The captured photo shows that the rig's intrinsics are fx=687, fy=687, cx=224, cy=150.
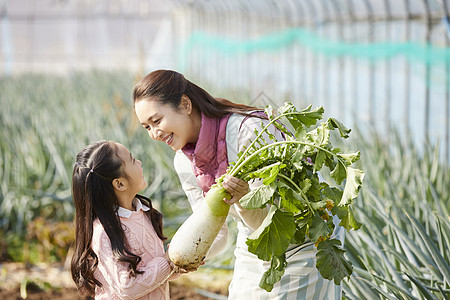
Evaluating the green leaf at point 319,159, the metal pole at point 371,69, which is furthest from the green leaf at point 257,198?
the metal pole at point 371,69

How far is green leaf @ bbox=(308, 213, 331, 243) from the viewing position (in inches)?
57.3

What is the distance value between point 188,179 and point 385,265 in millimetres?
651

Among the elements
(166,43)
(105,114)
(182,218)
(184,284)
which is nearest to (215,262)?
(184,284)

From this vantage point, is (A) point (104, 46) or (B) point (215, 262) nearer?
(B) point (215, 262)

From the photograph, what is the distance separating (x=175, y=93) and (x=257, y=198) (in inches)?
17.9

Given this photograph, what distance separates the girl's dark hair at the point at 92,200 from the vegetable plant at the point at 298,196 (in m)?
0.43

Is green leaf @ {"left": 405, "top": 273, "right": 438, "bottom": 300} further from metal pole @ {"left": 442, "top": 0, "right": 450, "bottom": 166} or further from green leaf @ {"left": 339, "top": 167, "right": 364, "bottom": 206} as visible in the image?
metal pole @ {"left": 442, "top": 0, "right": 450, "bottom": 166}

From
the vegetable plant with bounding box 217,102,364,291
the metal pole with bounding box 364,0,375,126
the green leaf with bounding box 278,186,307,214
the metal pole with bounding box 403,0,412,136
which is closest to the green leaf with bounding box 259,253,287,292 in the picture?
the vegetable plant with bounding box 217,102,364,291

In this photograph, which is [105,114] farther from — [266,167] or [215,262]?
[266,167]

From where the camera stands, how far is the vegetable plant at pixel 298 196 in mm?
1436

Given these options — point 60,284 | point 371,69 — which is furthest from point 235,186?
point 371,69

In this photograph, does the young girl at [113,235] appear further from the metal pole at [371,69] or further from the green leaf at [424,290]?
the metal pole at [371,69]

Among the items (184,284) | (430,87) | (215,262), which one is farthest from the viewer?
(430,87)

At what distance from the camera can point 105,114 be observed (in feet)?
17.6
